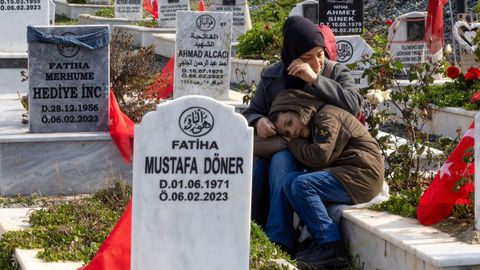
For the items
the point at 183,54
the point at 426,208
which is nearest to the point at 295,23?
the point at 426,208

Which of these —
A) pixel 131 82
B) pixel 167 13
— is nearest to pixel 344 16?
pixel 131 82

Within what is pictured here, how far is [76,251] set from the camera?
6387 millimetres

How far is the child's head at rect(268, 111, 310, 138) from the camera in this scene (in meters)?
7.04

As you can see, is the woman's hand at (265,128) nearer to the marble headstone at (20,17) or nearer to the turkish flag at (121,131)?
the turkish flag at (121,131)

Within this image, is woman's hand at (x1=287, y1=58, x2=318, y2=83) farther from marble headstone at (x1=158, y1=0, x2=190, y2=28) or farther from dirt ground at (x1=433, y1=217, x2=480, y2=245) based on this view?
marble headstone at (x1=158, y1=0, x2=190, y2=28)

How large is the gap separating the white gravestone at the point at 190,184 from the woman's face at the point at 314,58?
6.12 ft

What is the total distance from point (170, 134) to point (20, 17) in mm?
9802

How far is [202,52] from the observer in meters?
11.4

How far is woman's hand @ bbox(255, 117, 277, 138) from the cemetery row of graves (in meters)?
0.59

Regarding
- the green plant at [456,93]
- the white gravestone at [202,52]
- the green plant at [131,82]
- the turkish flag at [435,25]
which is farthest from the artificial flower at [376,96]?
the turkish flag at [435,25]

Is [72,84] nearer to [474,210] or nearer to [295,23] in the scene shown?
[295,23]

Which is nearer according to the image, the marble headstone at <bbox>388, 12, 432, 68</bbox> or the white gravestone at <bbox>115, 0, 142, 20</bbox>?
the marble headstone at <bbox>388, 12, 432, 68</bbox>

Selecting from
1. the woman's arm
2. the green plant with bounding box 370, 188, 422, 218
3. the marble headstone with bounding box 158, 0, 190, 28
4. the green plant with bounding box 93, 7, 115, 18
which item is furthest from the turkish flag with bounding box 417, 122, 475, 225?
the green plant with bounding box 93, 7, 115, 18

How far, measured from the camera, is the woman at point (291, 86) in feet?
23.0
